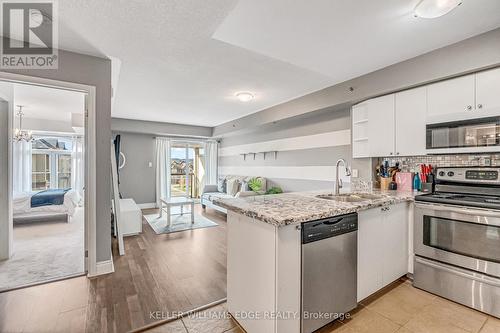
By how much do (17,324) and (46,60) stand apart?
245 cm

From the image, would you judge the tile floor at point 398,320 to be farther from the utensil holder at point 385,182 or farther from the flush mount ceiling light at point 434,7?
the flush mount ceiling light at point 434,7

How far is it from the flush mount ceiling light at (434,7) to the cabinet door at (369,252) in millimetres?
1613

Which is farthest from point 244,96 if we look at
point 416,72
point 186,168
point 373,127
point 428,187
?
point 186,168

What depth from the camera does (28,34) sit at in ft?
7.11

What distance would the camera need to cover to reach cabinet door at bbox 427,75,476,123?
2.24 m

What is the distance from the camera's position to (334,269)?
5.53ft

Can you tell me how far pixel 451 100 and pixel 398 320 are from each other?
2211 millimetres

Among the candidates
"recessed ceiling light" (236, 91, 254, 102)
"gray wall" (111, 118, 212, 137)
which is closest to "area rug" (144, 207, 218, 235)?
"gray wall" (111, 118, 212, 137)

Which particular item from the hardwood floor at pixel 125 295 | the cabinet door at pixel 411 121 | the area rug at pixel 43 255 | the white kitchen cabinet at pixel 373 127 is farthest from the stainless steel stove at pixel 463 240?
the area rug at pixel 43 255

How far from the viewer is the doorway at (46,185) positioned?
104 inches

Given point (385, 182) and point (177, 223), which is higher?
point (385, 182)

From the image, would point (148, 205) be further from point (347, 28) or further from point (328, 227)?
point (347, 28)

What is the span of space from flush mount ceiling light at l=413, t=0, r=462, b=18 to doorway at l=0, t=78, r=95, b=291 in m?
3.26

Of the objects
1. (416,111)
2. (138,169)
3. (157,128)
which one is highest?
(157,128)
